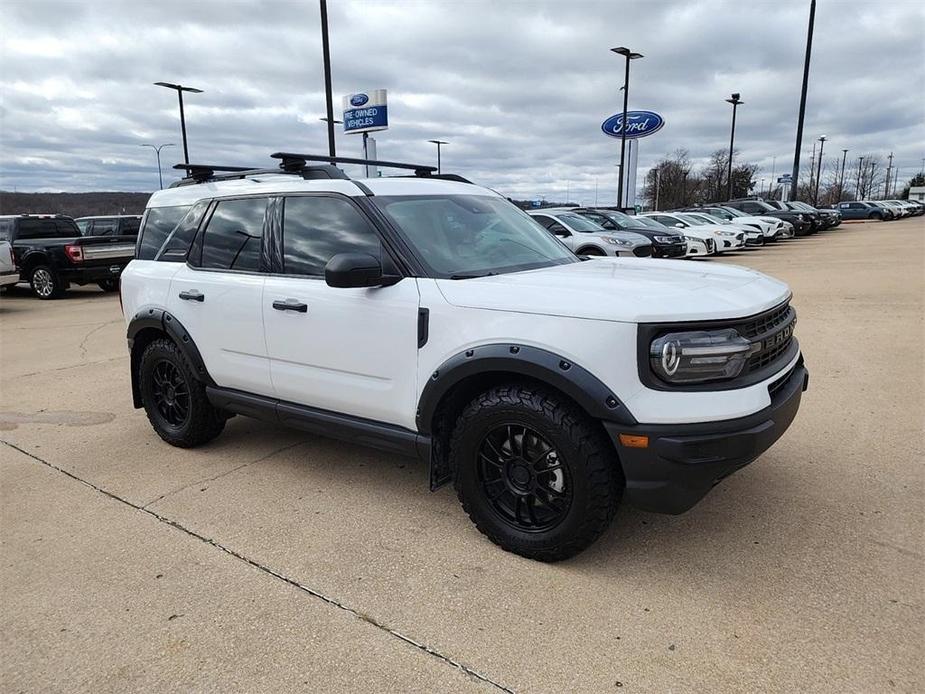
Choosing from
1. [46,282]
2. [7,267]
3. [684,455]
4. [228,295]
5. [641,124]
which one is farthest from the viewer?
[641,124]

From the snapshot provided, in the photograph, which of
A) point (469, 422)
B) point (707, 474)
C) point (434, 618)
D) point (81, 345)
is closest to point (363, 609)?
point (434, 618)

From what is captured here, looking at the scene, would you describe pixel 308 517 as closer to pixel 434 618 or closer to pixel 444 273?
pixel 434 618

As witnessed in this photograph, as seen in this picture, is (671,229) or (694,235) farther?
(694,235)

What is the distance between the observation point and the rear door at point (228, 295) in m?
3.95

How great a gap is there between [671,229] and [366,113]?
1178 cm

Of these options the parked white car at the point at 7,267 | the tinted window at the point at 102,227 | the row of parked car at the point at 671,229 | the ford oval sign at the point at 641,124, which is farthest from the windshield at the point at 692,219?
the parked white car at the point at 7,267

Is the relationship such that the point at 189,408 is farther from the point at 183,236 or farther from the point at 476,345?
the point at 476,345

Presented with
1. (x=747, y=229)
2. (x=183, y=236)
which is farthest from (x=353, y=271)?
(x=747, y=229)

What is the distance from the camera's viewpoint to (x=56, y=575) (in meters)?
3.09

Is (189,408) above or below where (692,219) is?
below

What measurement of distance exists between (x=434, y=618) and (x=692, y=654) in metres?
0.99

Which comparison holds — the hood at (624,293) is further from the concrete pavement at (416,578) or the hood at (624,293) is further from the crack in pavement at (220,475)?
the crack in pavement at (220,475)

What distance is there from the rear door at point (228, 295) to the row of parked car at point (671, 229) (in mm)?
6900

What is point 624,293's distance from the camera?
282 cm
